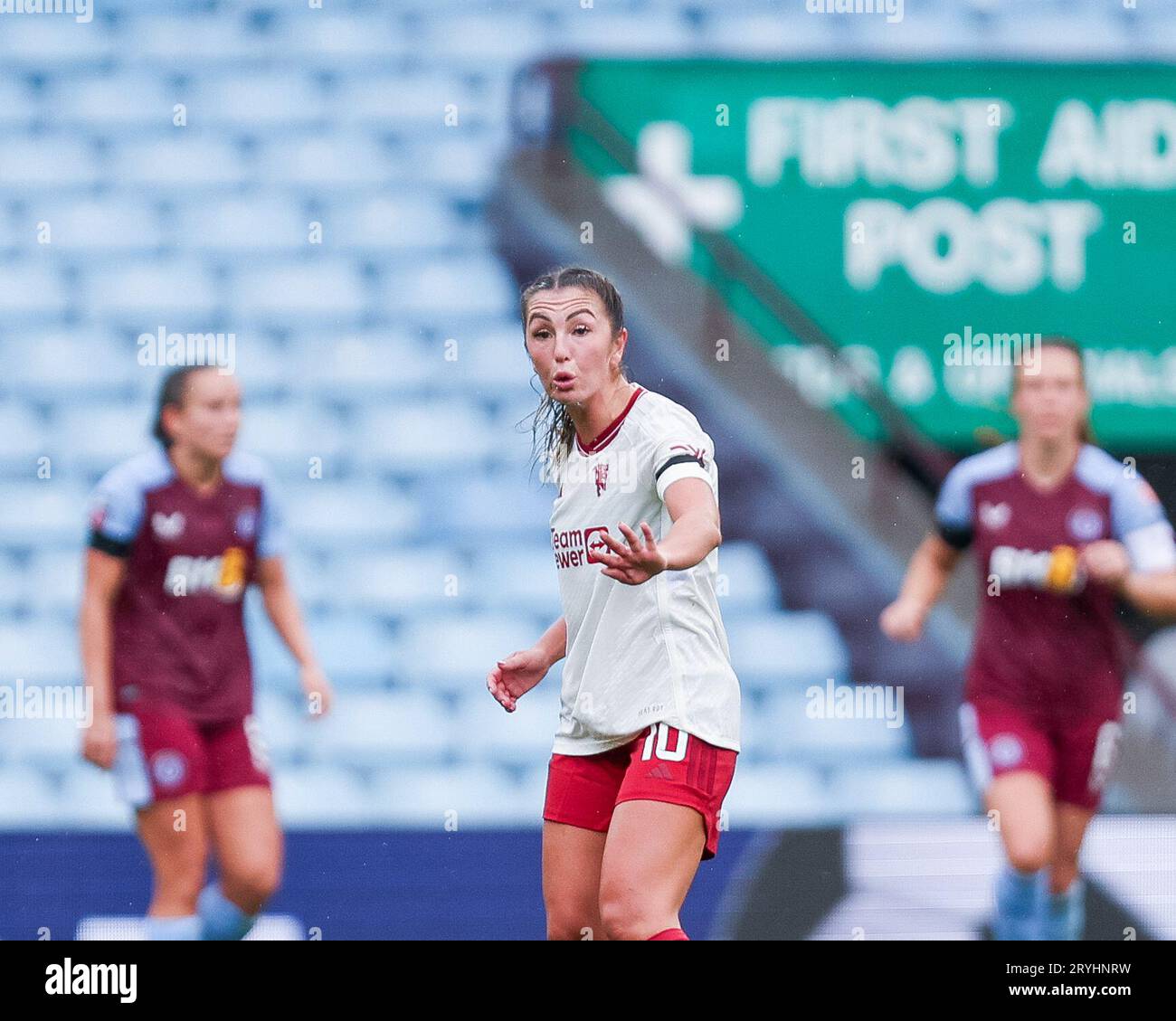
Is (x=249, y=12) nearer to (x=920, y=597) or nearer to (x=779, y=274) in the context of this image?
(x=779, y=274)

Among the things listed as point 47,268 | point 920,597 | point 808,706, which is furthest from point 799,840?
point 47,268

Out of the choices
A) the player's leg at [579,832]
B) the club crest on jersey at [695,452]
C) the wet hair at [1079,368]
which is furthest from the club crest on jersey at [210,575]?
the wet hair at [1079,368]

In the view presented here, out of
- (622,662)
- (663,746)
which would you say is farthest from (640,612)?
(663,746)

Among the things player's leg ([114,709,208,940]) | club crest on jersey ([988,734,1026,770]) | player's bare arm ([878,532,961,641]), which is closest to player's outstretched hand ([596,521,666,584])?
player's bare arm ([878,532,961,641])

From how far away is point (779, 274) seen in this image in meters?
4.48

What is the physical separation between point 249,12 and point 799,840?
2725 mm

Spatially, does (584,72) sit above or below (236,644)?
above

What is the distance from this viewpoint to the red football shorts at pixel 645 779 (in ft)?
10.1

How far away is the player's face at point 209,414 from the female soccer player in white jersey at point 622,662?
1.40 metres

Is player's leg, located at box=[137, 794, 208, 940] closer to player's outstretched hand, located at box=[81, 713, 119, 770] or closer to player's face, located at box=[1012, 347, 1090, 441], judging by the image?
player's outstretched hand, located at box=[81, 713, 119, 770]

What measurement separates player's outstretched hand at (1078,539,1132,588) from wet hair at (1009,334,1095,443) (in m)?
0.29

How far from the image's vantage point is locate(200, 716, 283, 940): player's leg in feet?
14.6

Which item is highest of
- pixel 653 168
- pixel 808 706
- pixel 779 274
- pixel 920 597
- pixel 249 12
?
pixel 249 12

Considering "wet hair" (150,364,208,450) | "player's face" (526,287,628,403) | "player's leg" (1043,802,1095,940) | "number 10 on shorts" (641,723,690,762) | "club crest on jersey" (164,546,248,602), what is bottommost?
"player's leg" (1043,802,1095,940)
